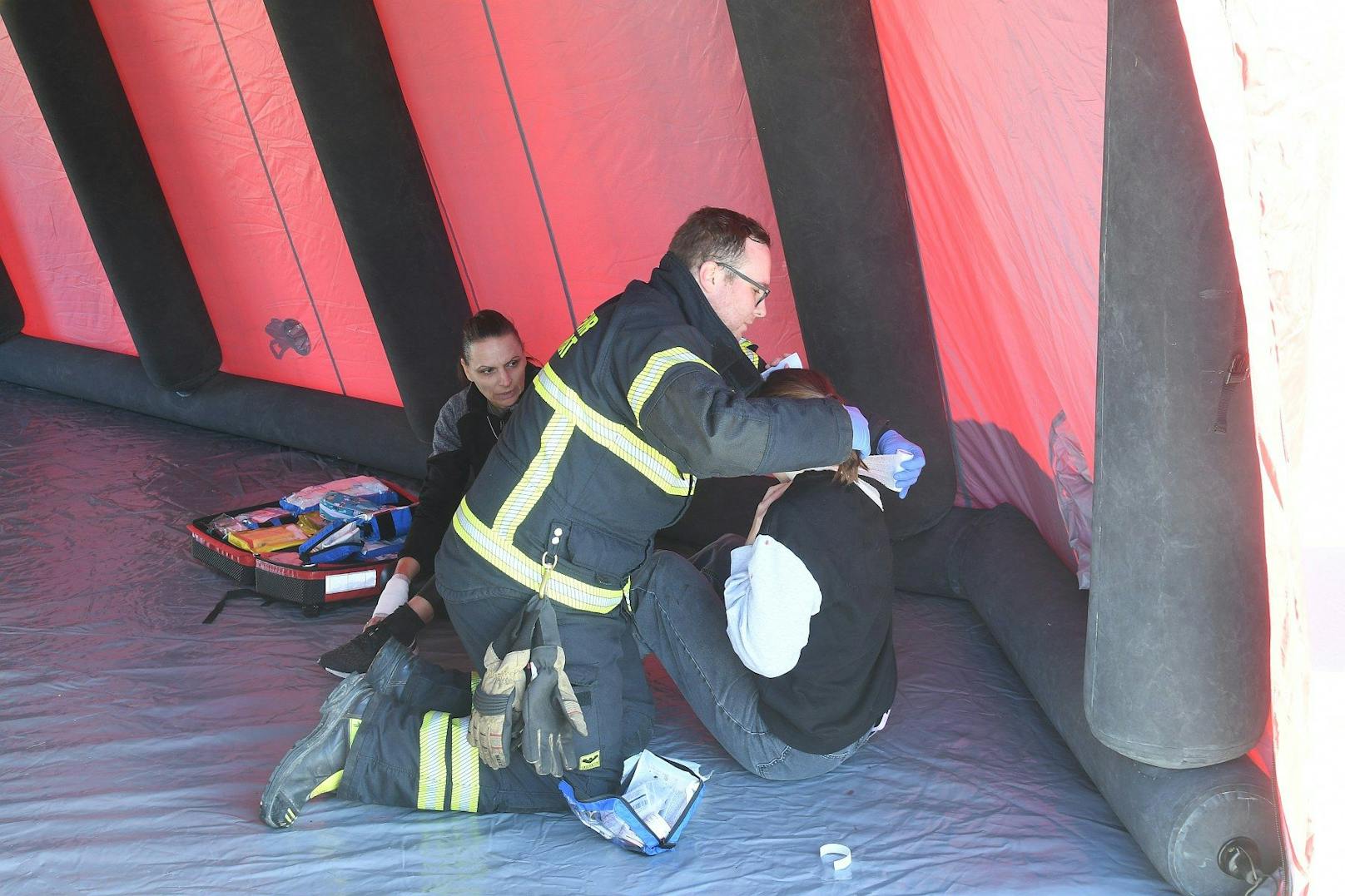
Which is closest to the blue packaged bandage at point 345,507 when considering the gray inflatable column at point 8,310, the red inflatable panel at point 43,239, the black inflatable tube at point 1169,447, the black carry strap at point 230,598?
the black carry strap at point 230,598

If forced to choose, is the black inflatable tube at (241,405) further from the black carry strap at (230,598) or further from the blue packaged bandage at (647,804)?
the blue packaged bandage at (647,804)

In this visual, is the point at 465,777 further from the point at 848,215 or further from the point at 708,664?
the point at 848,215

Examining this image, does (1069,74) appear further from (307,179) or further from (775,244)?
(307,179)

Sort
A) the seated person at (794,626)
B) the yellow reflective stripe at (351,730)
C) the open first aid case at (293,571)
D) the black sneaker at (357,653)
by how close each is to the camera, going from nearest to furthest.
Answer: the seated person at (794,626)
the yellow reflective stripe at (351,730)
the black sneaker at (357,653)
the open first aid case at (293,571)

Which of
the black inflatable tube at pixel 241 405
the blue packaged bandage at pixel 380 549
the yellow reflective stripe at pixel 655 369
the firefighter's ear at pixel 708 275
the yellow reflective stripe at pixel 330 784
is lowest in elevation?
the yellow reflective stripe at pixel 330 784

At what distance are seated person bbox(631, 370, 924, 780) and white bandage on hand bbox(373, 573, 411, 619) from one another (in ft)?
2.61

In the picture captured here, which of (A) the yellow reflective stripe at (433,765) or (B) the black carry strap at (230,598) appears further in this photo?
(B) the black carry strap at (230,598)

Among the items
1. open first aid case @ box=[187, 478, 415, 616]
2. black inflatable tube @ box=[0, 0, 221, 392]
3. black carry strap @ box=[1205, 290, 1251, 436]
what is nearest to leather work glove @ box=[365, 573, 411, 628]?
open first aid case @ box=[187, 478, 415, 616]

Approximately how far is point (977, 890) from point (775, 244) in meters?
1.71

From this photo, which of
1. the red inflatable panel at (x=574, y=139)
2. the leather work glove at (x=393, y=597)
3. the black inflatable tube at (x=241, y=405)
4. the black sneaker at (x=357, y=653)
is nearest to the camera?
the black sneaker at (x=357, y=653)

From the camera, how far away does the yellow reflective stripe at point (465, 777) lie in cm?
220

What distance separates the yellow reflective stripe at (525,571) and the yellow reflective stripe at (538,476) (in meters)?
0.03

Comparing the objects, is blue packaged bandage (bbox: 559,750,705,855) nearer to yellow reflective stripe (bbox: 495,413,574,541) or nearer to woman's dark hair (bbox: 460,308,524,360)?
yellow reflective stripe (bbox: 495,413,574,541)

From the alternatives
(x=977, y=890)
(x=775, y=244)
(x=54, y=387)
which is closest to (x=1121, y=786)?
(x=977, y=890)
